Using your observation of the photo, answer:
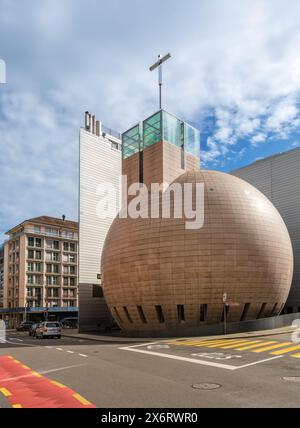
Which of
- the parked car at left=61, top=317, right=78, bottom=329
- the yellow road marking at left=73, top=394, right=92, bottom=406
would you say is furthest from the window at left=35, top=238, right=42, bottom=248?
the yellow road marking at left=73, top=394, right=92, bottom=406

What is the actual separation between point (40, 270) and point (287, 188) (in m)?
59.2

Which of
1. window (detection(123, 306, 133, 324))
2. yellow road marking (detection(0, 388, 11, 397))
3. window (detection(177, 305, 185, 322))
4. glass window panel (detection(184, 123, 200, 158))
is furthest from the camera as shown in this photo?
glass window panel (detection(184, 123, 200, 158))

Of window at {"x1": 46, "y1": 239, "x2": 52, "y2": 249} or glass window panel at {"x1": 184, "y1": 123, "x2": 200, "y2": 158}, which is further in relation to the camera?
window at {"x1": 46, "y1": 239, "x2": 52, "y2": 249}

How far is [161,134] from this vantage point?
47.2 metres

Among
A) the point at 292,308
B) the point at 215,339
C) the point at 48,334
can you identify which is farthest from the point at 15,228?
the point at 215,339

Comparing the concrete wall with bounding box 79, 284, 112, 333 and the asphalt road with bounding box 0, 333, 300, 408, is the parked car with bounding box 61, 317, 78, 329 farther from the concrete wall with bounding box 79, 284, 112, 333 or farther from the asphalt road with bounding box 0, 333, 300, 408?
the asphalt road with bounding box 0, 333, 300, 408

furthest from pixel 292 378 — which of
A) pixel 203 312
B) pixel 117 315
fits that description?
pixel 117 315

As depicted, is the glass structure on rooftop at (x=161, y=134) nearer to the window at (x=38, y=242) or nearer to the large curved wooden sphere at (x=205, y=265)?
the large curved wooden sphere at (x=205, y=265)

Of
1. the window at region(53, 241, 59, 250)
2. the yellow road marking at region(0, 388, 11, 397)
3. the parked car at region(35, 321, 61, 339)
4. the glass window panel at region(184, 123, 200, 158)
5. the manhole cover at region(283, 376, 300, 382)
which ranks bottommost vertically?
the parked car at region(35, 321, 61, 339)

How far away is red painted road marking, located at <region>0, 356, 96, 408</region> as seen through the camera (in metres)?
10.4

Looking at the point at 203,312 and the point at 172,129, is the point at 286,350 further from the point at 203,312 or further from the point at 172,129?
the point at 172,129

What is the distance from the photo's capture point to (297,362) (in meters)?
16.8

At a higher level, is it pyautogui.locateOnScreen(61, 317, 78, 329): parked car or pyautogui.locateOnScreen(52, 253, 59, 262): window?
pyautogui.locateOnScreen(52, 253, 59, 262): window

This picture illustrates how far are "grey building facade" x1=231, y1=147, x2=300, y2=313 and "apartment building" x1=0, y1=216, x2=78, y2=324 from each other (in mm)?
53990
